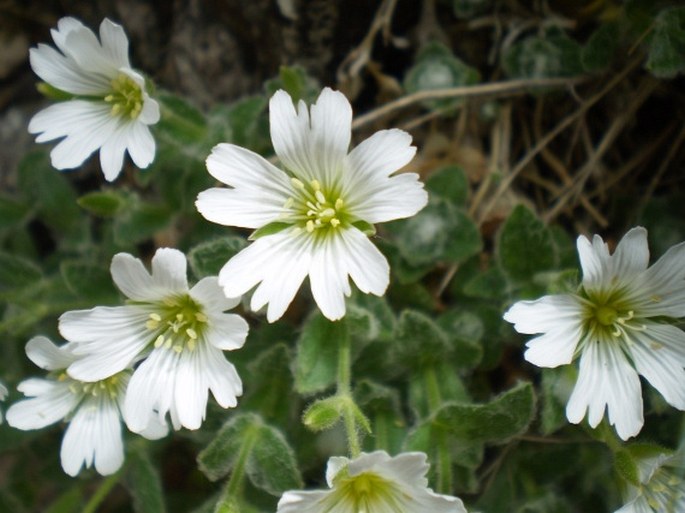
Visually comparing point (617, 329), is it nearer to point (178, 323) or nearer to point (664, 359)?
point (664, 359)

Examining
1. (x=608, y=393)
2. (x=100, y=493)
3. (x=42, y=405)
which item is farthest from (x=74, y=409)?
(x=608, y=393)

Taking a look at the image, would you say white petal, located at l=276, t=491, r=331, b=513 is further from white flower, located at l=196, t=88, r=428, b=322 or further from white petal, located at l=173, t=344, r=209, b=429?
white flower, located at l=196, t=88, r=428, b=322

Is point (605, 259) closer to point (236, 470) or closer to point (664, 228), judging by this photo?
point (664, 228)

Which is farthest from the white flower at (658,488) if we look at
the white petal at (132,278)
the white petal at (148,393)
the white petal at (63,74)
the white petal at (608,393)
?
the white petal at (63,74)

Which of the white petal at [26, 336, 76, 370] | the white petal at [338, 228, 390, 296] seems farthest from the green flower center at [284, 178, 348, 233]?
the white petal at [26, 336, 76, 370]

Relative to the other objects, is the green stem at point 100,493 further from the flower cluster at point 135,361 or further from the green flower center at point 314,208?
the green flower center at point 314,208

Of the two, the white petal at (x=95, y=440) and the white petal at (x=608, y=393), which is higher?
the white petal at (x=95, y=440)

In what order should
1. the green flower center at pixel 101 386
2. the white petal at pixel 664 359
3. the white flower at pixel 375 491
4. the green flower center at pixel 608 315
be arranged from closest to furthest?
the white flower at pixel 375 491 → the white petal at pixel 664 359 → the green flower center at pixel 608 315 → the green flower center at pixel 101 386
